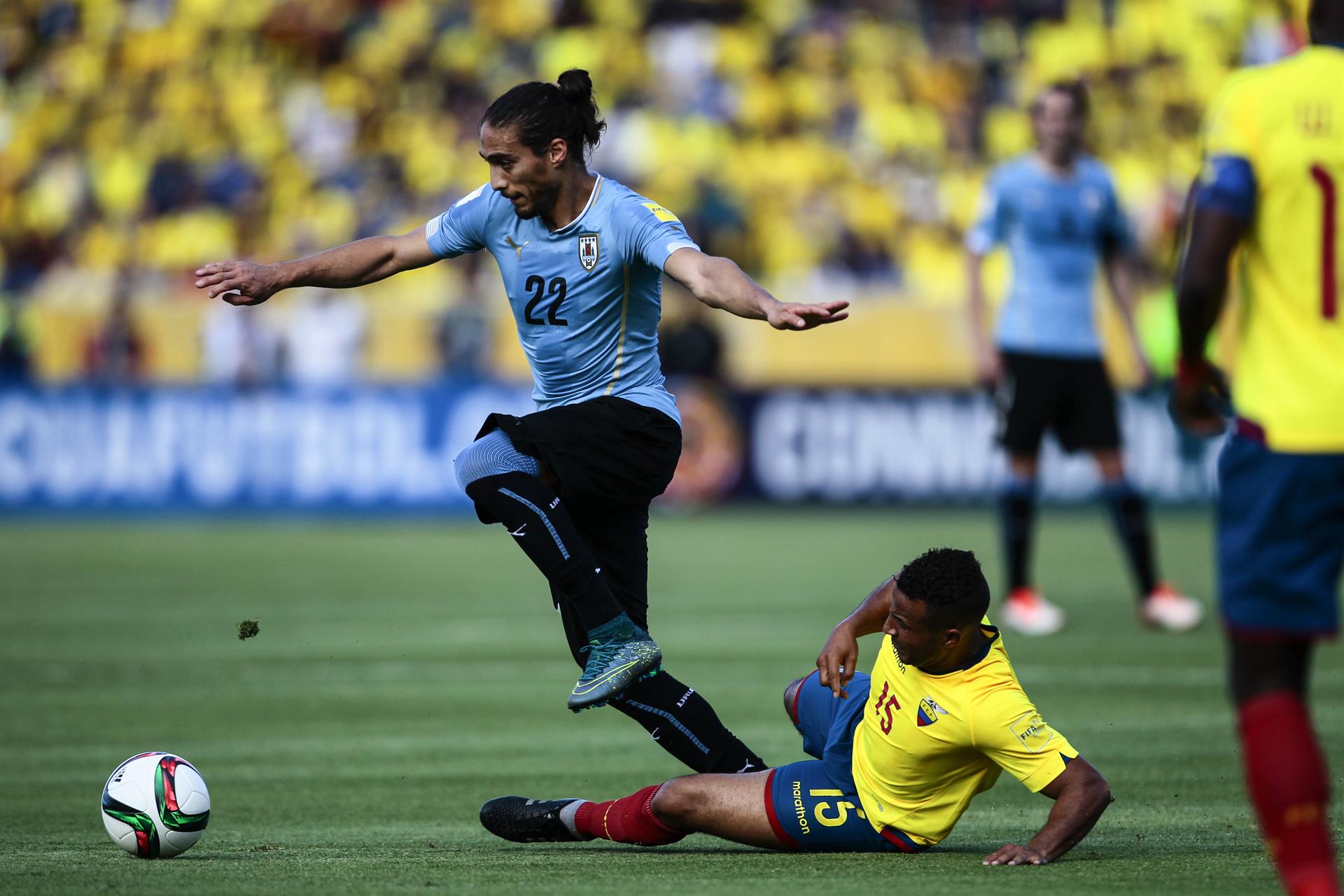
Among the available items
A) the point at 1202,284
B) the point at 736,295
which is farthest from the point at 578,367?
the point at 1202,284

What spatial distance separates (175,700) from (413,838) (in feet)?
12.2

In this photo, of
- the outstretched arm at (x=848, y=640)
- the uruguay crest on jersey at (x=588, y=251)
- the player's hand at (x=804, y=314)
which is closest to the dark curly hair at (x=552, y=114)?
the uruguay crest on jersey at (x=588, y=251)

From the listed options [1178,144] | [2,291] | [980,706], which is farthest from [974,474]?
[980,706]

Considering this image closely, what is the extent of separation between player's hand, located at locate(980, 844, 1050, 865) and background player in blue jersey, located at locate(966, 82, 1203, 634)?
6.00m

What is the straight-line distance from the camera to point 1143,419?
1995 centimetres

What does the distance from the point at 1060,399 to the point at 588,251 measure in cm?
607

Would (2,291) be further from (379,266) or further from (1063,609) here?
(379,266)

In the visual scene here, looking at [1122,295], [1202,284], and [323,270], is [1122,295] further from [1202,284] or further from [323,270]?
[1202,284]

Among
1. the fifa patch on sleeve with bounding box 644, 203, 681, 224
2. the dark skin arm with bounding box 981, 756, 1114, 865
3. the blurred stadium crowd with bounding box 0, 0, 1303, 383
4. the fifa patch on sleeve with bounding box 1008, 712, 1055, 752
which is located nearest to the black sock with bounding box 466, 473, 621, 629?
the fifa patch on sleeve with bounding box 644, 203, 681, 224

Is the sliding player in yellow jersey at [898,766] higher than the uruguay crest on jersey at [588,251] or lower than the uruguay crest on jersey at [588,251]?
lower

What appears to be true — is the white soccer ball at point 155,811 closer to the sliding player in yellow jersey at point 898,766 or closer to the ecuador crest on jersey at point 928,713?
the sliding player in yellow jersey at point 898,766

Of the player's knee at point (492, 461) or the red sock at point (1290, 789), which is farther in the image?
the player's knee at point (492, 461)

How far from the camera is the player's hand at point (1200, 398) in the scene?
12.8 feet

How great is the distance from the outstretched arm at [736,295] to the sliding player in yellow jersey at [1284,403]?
1.06m
